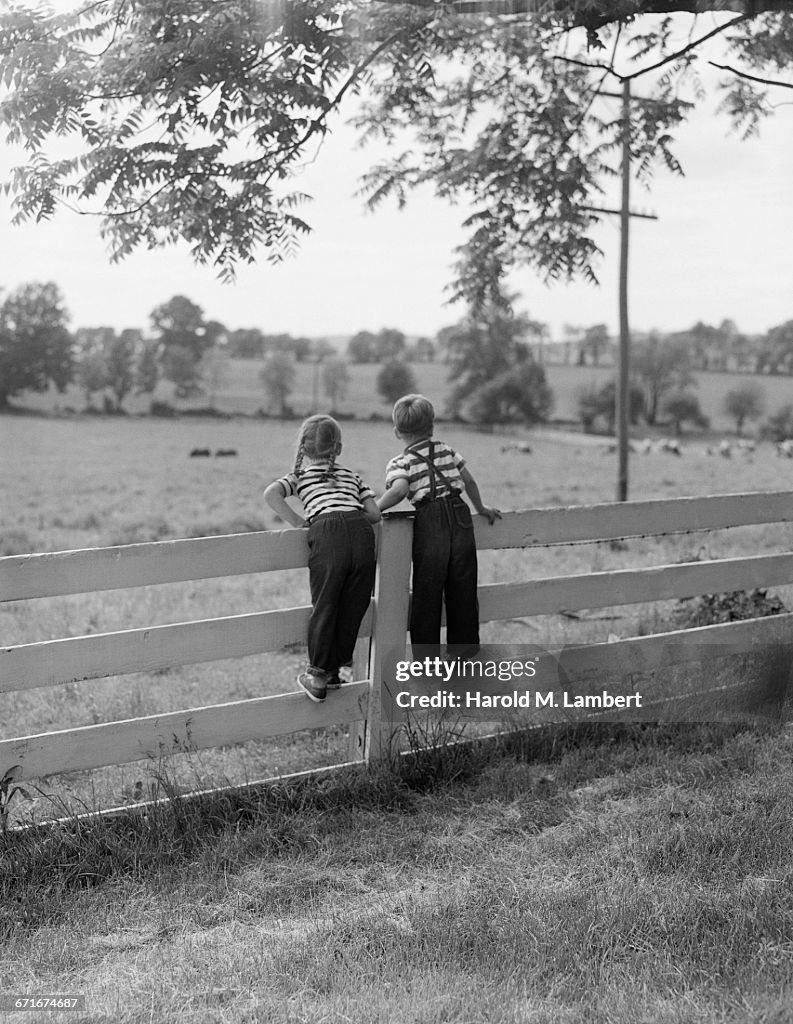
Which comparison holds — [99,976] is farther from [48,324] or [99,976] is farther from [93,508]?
[48,324]

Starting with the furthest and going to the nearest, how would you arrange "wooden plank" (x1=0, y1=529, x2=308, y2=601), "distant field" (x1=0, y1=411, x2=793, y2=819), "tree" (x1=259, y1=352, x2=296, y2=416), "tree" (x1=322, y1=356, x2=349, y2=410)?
"tree" (x1=259, y1=352, x2=296, y2=416), "tree" (x1=322, y1=356, x2=349, y2=410), "distant field" (x1=0, y1=411, x2=793, y2=819), "wooden plank" (x1=0, y1=529, x2=308, y2=601)

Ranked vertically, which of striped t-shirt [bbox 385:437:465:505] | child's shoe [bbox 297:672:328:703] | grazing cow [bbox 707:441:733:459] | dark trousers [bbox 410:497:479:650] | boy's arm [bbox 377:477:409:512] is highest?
striped t-shirt [bbox 385:437:465:505]

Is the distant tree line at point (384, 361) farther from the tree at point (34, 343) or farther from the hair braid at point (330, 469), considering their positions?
the hair braid at point (330, 469)

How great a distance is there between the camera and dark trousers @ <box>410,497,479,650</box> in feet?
15.4

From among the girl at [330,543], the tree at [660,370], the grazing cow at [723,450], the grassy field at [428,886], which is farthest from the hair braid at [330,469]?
the tree at [660,370]

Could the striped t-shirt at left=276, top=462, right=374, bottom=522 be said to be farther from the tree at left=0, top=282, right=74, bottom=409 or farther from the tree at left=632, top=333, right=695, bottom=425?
the tree at left=632, top=333, right=695, bottom=425

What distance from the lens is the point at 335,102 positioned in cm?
580

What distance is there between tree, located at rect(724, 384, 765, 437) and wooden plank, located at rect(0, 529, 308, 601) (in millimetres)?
47531

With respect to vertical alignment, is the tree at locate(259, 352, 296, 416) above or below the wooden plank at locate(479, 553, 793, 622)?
above

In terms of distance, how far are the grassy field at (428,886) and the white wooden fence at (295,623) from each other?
0.79ft

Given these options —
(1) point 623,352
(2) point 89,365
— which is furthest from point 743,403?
(1) point 623,352

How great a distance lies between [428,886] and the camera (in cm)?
372

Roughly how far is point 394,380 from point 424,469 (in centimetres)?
4181

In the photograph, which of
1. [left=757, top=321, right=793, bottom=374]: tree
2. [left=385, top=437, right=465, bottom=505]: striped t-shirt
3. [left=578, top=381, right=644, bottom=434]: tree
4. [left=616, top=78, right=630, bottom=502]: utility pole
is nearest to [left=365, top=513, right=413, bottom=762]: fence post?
[left=385, top=437, right=465, bottom=505]: striped t-shirt
